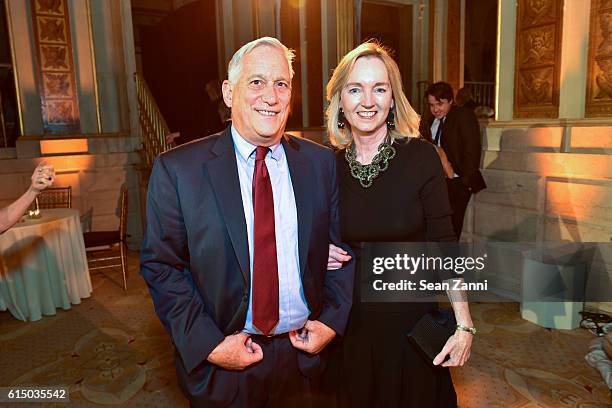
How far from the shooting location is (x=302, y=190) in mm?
1412

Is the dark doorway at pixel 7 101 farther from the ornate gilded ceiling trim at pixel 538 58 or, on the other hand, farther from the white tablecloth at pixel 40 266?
the ornate gilded ceiling trim at pixel 538 58

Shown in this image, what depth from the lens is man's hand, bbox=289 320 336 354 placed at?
142 cm

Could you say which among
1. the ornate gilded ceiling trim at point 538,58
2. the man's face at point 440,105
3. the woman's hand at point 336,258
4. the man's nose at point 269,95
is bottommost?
the woman's hand at point 336,258

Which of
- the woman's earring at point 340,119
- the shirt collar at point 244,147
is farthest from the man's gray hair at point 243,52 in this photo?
the woman's earring at point 340,119

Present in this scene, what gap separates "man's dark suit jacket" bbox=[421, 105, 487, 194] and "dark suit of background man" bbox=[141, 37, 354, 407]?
306 cm

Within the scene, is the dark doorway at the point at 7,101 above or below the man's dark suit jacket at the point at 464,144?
above

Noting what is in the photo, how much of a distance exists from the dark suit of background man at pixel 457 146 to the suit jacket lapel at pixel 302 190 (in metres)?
2.97

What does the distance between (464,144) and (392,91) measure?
268cm

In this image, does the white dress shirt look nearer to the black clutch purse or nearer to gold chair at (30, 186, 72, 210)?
the black clutch purse

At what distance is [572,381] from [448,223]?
198cm

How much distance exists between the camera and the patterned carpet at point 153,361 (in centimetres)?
279

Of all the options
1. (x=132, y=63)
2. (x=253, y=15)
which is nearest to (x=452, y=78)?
(x=253, y=15)

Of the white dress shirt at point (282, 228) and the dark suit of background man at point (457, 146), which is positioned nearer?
the white dress shirt at point (282, 228)

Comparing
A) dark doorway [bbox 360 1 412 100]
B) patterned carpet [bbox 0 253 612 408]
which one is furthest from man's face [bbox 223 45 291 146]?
dark doorway [bbox 360 1 412 100]
